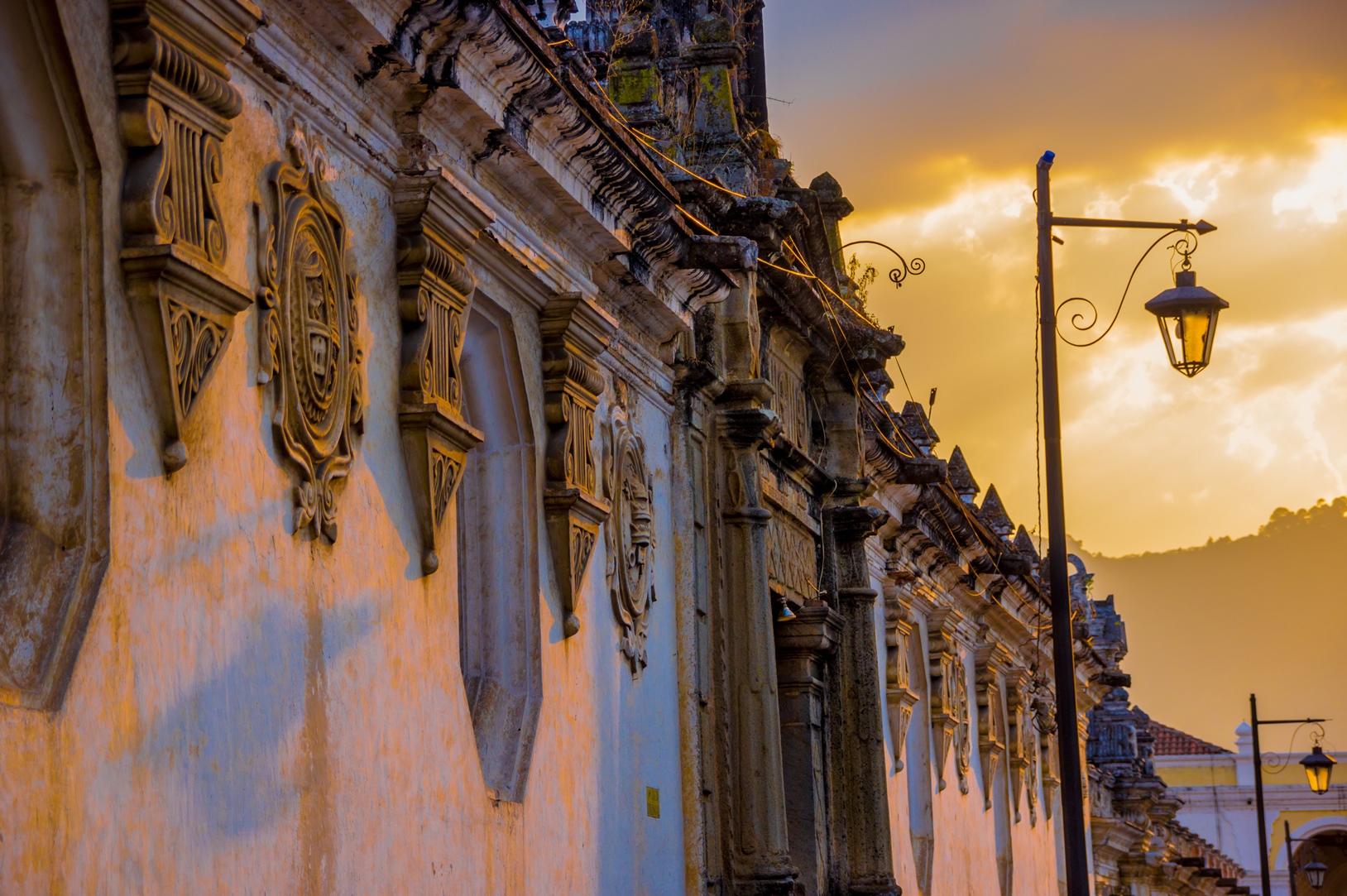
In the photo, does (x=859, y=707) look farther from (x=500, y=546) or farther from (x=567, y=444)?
(x=500, y=546)

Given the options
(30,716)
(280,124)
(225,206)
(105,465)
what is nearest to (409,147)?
(280,124)

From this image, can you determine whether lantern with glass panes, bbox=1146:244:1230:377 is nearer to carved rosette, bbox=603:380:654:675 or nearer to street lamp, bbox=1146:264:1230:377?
street lamp, bbox=1146:264:1230:377

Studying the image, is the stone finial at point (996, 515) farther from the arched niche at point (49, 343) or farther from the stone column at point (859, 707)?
the arched niche at point (49, 343)

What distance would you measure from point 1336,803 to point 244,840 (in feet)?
175

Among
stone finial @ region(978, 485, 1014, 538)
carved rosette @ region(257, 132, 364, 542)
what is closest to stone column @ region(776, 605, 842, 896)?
carved rosette @ region(257, 132, 364, 542)

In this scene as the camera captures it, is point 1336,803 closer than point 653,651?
No

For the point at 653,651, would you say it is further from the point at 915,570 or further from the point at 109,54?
the point at 915,570

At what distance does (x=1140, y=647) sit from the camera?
194250 mm

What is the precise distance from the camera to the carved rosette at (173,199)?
18.1 feet

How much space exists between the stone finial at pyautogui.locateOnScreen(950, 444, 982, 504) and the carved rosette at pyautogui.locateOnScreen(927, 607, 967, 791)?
3.70 metres

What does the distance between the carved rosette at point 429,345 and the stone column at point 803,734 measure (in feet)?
21.2

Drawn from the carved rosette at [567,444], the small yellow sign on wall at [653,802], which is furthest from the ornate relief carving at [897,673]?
the carved rosette at [567,444]

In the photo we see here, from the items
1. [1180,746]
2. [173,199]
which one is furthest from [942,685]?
[1180,746]

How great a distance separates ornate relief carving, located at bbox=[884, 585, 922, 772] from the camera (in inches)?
690
